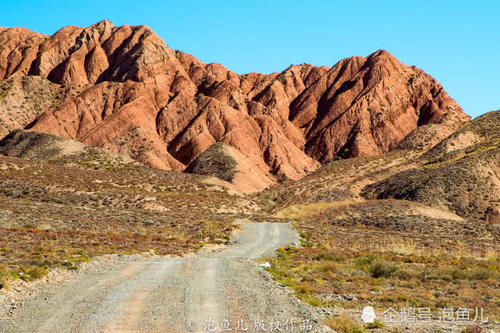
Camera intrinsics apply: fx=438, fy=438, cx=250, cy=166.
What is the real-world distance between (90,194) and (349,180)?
47388mm

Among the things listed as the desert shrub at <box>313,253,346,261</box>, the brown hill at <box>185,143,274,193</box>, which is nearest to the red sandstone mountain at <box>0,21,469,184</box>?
the brown hill at <box>185,143,274,193</box>

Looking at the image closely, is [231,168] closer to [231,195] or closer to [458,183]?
[231,195]

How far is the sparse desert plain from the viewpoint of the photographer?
13.4m

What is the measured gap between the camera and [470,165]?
230 ft

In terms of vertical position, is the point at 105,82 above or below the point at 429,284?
above

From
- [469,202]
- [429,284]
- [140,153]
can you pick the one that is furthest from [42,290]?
[140,153]

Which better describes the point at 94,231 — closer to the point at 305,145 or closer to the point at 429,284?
the point at 429,284

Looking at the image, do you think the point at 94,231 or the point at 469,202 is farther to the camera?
the point at 469,202

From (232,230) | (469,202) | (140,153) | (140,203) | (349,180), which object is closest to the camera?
(232,230)

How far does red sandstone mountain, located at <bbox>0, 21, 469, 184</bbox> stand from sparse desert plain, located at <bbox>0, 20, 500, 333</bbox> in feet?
1.71

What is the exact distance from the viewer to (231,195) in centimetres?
7456

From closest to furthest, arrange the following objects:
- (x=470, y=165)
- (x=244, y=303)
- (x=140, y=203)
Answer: (x=244, y=303)
(x=140, y=203)
(x=470, y=165)

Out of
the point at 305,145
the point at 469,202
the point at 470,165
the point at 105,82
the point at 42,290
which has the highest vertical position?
the point at 105,82

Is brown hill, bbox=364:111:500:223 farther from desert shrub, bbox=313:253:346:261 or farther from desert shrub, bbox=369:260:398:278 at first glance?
desert shrub, bbox=369:260:398:278
